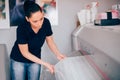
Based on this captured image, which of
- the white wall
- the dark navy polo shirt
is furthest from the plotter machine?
the white wall

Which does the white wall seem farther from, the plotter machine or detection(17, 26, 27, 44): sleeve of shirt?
detection(17, 26, 27, 44): sleeve of shirt

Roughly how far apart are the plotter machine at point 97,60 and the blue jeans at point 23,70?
0.97 ft

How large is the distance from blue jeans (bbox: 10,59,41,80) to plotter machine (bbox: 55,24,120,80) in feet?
0.97

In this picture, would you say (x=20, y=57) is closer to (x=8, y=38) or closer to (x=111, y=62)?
(x=8, y=38)

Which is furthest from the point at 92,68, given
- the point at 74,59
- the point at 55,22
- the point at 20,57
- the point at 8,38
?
the point at 8,38

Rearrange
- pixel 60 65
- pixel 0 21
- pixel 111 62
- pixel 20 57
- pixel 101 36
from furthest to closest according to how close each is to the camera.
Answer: pixel 0 21 < pixel 20 57 < pixel 60 65 < pixel 101 36 < pixel 111 62

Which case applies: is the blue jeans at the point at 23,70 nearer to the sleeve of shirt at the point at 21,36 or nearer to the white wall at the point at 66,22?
the sleeve of shirt at the point at 21,36

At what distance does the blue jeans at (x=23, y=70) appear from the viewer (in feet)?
4.92

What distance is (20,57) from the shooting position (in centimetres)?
148

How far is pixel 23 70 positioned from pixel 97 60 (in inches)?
24.7

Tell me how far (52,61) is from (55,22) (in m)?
0.39

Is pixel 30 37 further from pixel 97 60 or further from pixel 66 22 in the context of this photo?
pixel 66 22

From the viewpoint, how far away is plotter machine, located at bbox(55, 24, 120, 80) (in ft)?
3.08

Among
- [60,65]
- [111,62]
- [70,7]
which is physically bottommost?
[60,65]
